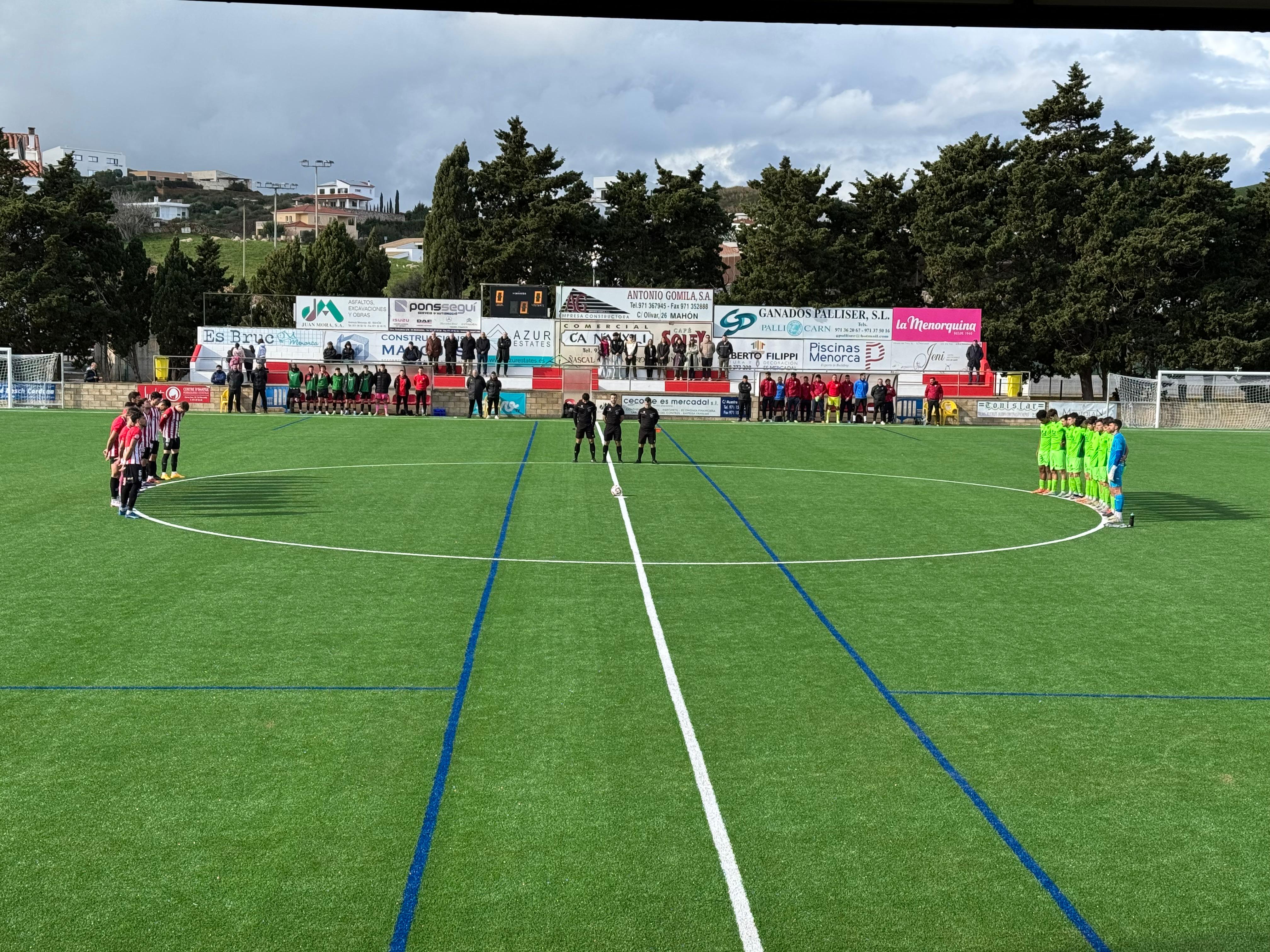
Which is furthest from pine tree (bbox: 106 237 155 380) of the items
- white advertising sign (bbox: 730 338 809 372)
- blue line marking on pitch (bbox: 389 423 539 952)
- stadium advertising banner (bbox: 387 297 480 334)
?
blue line marking on pitch (bbox: 389 423 539 952)

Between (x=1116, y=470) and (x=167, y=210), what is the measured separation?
651 feet

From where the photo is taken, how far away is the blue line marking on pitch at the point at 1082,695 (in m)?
10.4

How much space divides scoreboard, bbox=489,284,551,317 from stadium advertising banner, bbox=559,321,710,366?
1148mm

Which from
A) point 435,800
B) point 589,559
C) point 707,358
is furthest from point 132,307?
point 435,800

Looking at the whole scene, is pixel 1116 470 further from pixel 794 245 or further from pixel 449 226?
pixel 449 226

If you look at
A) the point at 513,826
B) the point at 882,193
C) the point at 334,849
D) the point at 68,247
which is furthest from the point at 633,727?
the point at 882,193

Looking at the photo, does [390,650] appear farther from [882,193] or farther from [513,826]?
[882,193]

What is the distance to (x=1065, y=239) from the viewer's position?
64.4 meters

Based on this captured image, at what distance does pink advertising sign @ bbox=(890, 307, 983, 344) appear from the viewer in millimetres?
50844

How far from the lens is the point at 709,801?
Answer: 781 centimetres

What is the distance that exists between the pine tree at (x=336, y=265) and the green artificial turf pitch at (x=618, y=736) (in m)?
59.2

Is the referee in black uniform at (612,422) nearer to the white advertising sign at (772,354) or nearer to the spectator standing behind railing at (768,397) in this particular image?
the spectator standing behind railing at (768,397)

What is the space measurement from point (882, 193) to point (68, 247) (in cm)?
4421

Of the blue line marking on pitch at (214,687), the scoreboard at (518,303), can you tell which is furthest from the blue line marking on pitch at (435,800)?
the scoreboard at (518,303)
